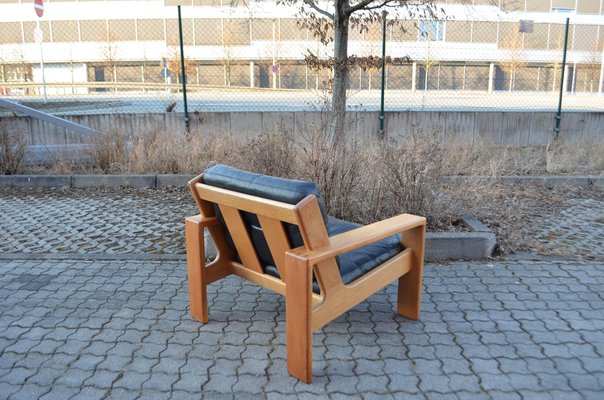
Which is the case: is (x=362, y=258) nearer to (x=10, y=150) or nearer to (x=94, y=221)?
(x=94, y=221)

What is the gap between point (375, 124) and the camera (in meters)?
10.1

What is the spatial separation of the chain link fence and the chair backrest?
654 cm

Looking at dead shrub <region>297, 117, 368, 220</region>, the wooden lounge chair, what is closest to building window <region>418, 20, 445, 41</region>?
dead shrub <region>297, 117, 368, 220</region>

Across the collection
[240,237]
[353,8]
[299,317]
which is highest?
[353,8]

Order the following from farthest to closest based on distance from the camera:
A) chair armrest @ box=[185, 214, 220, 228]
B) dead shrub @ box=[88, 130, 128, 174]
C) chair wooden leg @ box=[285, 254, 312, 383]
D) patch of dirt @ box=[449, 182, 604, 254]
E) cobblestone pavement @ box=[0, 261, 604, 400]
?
dead shrub @ box=[88, 130, 128, 174], patch of dirt @ box=[449, 182, 604, 254], chair armrest @ box=[185, 214, 220, 228], cobblestone pavement @ box=[0, 261, 604, 400], chair wooden leg @ box=[285, 254, 312, 383]

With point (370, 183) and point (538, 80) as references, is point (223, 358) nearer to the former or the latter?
point (370, 183)

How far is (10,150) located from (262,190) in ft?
A: 22.2

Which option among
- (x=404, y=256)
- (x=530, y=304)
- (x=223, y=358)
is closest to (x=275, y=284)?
(x=223, y=358)

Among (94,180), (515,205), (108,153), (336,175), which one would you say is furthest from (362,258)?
(108,153)

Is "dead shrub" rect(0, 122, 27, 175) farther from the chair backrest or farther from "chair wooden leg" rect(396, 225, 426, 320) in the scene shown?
"chair wooden leg" rect(396, 225, 426, 320)

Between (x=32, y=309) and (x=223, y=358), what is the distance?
166 cm

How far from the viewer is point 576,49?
3850cm

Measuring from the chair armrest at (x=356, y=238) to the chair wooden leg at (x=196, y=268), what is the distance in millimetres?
918

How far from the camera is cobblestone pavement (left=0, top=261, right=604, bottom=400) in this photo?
284cm
